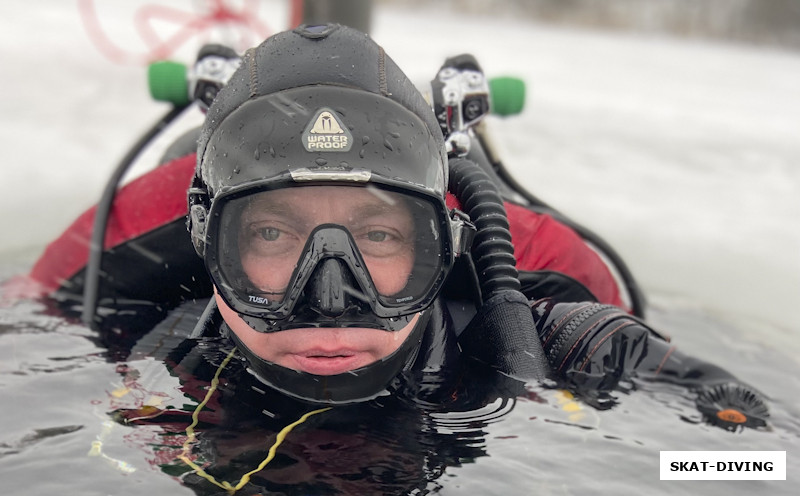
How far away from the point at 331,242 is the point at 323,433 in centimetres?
41

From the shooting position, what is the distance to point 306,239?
1928mm

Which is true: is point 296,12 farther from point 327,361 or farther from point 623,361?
point 327,361

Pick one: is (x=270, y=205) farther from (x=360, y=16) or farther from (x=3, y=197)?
(x=360, y=16)

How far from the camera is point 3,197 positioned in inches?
203

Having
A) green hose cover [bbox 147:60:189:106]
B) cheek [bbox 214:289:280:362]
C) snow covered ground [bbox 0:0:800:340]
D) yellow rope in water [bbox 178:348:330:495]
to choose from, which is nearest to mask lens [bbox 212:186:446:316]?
cheek [bbox 214:289:280:362]

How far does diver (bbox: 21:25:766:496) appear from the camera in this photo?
1910 millimetres

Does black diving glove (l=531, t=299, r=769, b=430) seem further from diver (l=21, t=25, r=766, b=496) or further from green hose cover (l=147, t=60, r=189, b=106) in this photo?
green hose cover (l=147, t=60, r=189, b=106)

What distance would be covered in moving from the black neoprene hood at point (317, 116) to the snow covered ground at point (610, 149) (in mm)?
2496

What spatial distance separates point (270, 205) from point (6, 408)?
732 mm

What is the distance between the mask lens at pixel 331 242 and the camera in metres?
1.89

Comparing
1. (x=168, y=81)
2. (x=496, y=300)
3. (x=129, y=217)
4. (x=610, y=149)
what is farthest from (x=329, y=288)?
(x=610, y=149)

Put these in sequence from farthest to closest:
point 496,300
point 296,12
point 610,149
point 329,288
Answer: point 296,12 → point 610,149 → point 496,300 → point 329,288

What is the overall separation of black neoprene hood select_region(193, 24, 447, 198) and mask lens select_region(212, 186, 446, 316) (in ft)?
0.20

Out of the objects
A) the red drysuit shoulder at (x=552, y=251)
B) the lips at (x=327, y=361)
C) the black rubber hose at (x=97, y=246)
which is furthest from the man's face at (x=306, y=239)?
the black rubber hose at (x=97, y=246)
